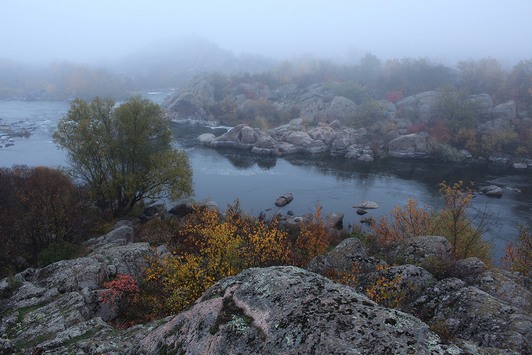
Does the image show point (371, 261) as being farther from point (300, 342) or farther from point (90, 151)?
point (90, 151)

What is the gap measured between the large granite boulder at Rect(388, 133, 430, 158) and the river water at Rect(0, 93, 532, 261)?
13.6 ft

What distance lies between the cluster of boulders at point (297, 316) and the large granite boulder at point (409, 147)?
196ft

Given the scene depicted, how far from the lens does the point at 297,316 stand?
605 centimetres

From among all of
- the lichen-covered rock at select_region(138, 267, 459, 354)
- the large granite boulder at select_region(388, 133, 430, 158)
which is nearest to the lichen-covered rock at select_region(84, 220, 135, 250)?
the lichen-covered rock at select_region(138, 267, 459, 354)

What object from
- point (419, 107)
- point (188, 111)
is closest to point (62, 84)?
point (188, 111)

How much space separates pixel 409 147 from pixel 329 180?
26.6 metres

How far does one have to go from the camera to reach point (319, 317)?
5.93m

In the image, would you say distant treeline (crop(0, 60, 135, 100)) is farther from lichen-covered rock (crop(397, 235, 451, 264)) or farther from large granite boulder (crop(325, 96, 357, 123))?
lichen-covered rock (crop(397, 235, 451, 264))

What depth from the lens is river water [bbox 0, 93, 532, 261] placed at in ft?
142

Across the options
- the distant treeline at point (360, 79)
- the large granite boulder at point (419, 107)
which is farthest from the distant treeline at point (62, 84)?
the large granite boulder at point (419, 107)

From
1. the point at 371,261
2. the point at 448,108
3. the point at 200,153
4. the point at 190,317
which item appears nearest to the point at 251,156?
the point at 200,153

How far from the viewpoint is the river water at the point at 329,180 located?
4331cm

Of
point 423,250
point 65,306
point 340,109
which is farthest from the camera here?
point 340,109

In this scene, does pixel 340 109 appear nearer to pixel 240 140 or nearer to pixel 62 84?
pixel 240 140
